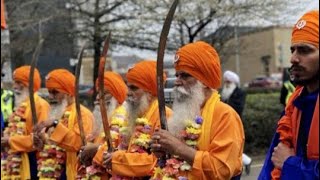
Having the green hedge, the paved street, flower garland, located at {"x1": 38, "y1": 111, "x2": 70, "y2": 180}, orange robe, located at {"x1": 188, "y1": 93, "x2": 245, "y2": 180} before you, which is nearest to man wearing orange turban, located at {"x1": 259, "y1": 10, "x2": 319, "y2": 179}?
orange robe, located at {"x1": 188, "y1": 93, "x2": 245, "y2": 180}

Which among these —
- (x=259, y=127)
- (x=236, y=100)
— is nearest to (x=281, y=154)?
(x=236, y=100)

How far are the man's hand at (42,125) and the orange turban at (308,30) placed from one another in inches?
138

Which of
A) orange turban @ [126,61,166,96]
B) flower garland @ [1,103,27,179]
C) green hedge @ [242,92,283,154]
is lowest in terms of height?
green hedge @ [242,92,283,154]

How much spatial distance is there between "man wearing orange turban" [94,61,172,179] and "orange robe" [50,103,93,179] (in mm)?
847

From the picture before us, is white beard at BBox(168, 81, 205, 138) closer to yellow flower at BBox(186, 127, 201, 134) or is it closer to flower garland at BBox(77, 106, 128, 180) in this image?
yellow flower at BBox(186, 127, 201, 134)

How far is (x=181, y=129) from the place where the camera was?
4023 millimetres

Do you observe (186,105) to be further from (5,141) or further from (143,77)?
(5,141)

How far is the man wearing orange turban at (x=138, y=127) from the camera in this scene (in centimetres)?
450

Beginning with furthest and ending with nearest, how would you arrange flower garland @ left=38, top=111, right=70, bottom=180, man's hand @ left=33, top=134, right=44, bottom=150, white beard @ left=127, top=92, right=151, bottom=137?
man's hand @ left=33, top=134, right=44, bottom=150
flower garland @ left=38, top=111, right=70, bottom=180
white beard @ left=127, top=92, right=151, bottom=137

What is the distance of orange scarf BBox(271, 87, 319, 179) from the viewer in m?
2.99

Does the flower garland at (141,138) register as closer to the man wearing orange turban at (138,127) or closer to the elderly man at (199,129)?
the man wearing orange turban at (138,127)

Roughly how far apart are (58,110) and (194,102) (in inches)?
102

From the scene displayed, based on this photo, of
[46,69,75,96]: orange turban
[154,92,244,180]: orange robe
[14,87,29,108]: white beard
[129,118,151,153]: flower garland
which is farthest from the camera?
[14,87,29,108]: white beard

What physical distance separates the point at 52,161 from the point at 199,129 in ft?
8.65
